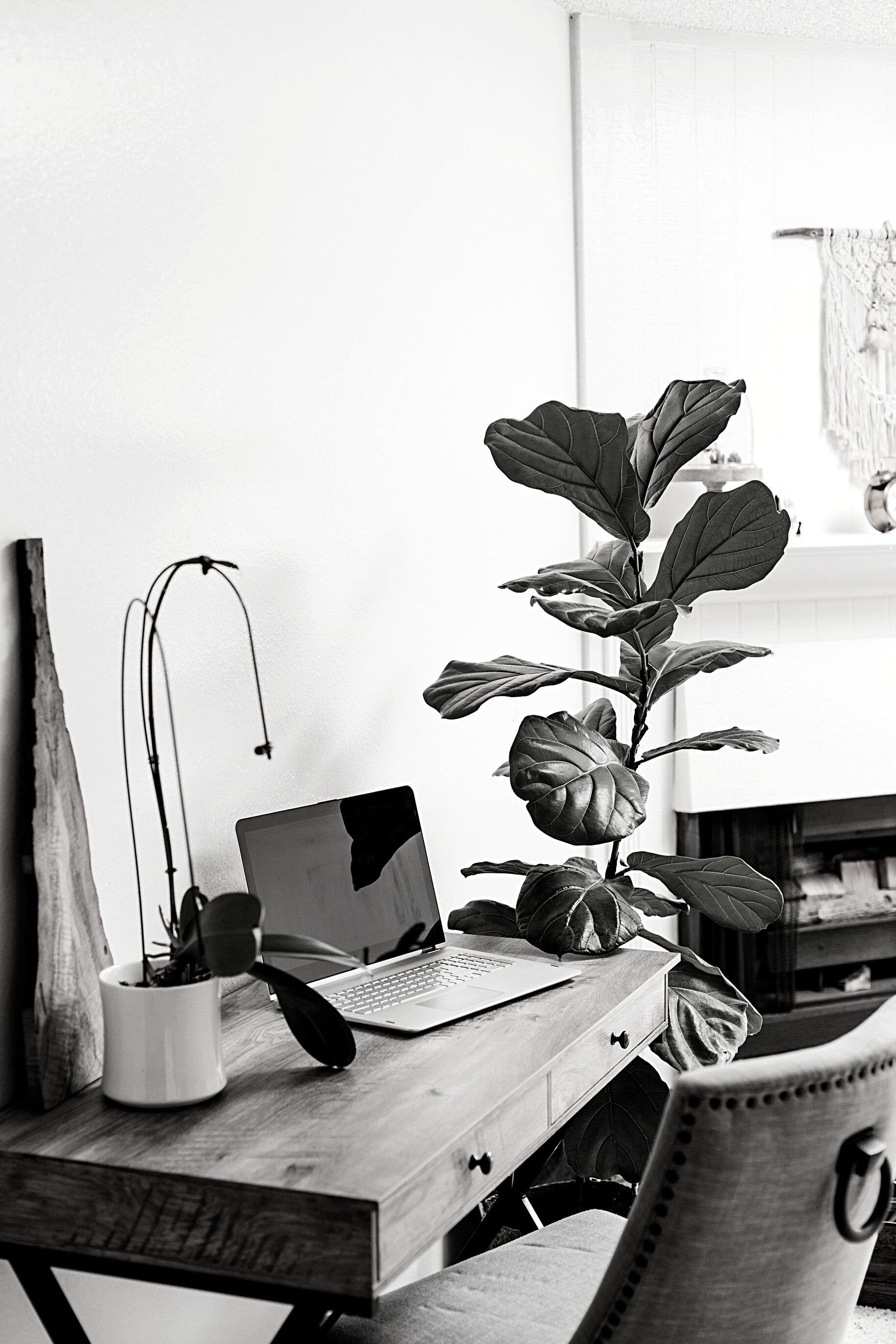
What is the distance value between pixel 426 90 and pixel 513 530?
82 centimetres

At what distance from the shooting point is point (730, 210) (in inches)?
125

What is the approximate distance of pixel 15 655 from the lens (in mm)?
1455

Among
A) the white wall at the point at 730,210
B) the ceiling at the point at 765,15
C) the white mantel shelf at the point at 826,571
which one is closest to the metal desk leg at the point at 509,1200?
the white mantel shelf at the point at 826,571

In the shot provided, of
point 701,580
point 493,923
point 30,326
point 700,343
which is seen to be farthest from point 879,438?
point 30,326

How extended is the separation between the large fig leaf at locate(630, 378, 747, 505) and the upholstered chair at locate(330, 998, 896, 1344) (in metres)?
1.11

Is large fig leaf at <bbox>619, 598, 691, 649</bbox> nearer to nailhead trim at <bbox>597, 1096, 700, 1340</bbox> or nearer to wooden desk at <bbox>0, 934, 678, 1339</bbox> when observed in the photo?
wooden desk at <bbox>0, 934, 678, 1339</bbox>

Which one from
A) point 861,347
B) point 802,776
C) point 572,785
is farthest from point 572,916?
point 861,347

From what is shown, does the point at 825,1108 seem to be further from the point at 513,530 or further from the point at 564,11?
the point at 564,11

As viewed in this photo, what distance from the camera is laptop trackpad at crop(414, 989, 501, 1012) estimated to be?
5.39 ft

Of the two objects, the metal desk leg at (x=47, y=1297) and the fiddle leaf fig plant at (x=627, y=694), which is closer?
the metal desk leg at (x=47, y=1297)

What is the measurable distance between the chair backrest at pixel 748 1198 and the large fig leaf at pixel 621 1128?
1039mm

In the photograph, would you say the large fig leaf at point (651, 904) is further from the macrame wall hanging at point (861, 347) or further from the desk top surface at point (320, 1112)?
the macrame wall hanging at point (861, 347)

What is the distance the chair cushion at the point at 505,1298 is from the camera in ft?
4.74

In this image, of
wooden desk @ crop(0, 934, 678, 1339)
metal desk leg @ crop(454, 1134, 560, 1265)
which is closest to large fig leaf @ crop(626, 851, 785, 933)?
metal desk leg @ crop(454, 1134, 560, 1265)
